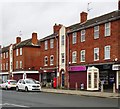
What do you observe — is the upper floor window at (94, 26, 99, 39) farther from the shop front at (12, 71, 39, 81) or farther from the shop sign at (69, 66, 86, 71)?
the shop front at (12, 71, 39, 81)

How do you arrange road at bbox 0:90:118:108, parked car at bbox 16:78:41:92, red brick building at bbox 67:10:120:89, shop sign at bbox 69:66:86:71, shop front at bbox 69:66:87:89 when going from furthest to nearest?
shop sign at bbox 69:66:86:71 < shop front at bbox 69:66:87:89 < parked car at bbox 16:78:41:92 < red brick building at bbox 67:10:120:89 < road at bbox 0:90:118:108

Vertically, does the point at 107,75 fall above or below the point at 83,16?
below

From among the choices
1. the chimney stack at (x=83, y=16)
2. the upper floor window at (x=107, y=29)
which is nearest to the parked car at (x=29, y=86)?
the upper floor window at (x=107, y=29)

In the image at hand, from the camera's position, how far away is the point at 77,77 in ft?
138

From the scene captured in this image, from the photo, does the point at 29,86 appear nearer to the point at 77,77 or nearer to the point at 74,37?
the point at 77,77

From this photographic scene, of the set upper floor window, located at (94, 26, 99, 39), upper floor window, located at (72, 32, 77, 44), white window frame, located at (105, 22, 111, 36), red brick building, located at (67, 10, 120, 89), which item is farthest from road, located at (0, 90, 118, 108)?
upper floor window, located at (72, 32, 77, 44)

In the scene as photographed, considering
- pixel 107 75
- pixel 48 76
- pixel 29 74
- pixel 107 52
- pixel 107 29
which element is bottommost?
pixel 48 76

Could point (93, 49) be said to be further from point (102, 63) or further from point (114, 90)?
point (114, 90)

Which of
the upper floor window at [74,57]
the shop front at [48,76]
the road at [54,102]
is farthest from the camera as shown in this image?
the shop front at [48,76]

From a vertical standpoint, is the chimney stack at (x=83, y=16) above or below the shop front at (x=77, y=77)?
above

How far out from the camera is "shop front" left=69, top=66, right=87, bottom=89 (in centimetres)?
4052

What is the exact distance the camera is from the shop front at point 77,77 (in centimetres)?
4052

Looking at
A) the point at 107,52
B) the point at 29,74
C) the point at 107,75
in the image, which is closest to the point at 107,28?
the point at 107,52

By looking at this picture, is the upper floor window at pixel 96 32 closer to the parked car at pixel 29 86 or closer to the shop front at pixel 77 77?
the shop front at pixel 77 77
